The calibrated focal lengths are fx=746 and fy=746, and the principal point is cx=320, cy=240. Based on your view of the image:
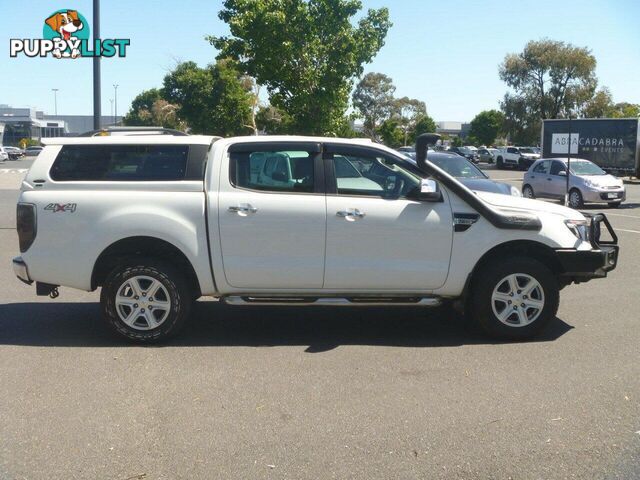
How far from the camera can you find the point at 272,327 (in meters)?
7.29

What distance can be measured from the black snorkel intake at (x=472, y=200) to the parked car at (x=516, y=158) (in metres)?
52.3

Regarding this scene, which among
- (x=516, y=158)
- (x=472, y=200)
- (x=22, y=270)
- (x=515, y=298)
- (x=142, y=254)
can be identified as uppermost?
(x=516, y=158)

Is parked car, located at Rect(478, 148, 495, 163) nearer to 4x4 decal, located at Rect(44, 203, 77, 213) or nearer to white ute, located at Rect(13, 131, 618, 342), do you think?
white ute, located at Rect(13, 131, 618, 342)

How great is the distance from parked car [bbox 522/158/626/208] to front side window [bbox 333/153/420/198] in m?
16.9

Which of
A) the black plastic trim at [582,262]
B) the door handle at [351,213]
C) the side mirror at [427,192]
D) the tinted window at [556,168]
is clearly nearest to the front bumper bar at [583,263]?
the black plastic trim at [582,262]

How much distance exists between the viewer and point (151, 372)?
5.82 metres

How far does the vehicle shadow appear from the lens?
6.72 m

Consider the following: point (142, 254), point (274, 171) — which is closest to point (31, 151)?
point (142, 254)

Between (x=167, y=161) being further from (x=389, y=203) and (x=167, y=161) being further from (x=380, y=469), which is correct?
(x=380, y=469)

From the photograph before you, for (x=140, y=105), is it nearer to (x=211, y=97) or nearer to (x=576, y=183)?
(x=211, y=97)

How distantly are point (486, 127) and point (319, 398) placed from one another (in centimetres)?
9372

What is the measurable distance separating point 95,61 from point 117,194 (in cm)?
935

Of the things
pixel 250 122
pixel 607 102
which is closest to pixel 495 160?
pixel 607 102

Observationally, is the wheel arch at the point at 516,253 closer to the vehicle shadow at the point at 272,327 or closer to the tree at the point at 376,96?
the vehicle shadow at the point at 272,327
